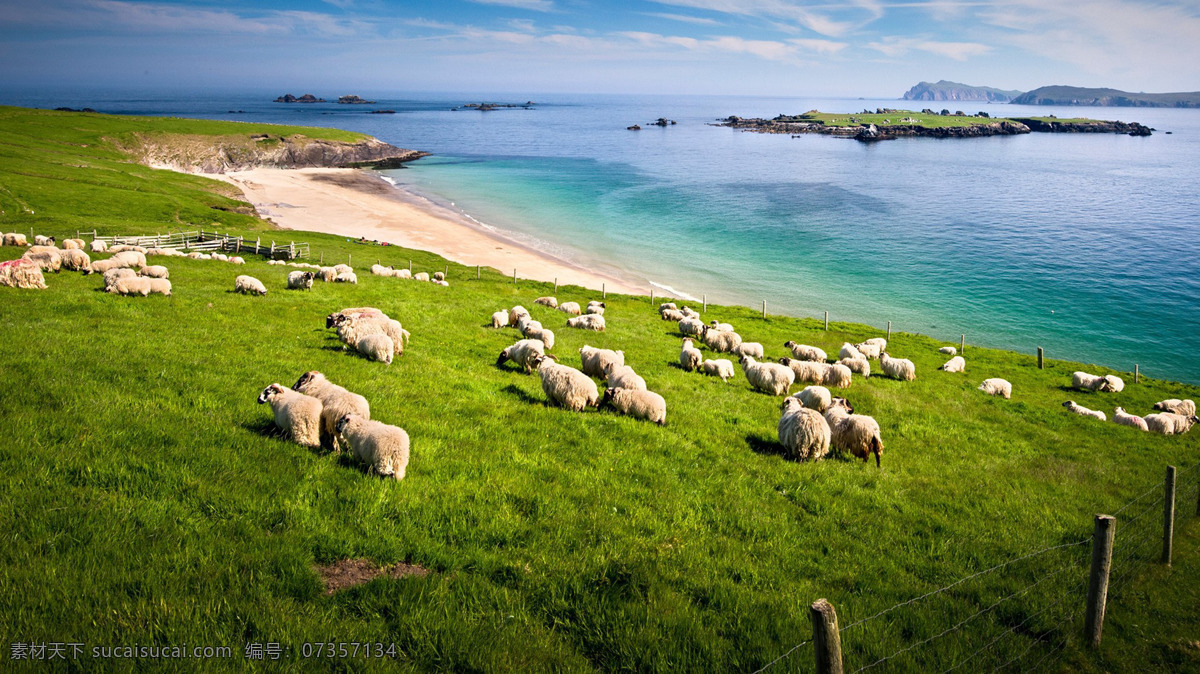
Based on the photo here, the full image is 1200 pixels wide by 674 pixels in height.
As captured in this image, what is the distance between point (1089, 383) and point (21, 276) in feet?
157

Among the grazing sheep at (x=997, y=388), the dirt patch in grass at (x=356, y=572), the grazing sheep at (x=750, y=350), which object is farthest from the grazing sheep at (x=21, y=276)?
the grazing sheep at (x=997, y=388)

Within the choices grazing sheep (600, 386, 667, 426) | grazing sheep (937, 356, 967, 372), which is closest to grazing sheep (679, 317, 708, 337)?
grazing sheep (937, 356, 967, 372)

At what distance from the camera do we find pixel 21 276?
21.0 metres

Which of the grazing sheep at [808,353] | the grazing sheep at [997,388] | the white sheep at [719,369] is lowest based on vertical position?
the grazing sheep at [997,388]

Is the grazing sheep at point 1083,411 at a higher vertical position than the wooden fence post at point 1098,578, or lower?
lower

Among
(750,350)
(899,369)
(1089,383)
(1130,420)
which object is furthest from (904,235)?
(750,350)

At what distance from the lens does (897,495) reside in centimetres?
1226

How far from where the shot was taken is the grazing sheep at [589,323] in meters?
29.5

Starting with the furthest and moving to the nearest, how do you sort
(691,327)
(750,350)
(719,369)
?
(691,327) → (750,350) → (719,369)

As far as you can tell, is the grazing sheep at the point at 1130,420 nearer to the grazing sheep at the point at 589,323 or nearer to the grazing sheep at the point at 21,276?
the grazing sheep at the point at 589,323

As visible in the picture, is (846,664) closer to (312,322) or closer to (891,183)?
(312,322)

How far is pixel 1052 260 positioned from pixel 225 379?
83.5 metres

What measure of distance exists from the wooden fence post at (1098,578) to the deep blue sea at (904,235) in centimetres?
4482

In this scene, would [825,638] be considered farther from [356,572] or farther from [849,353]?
[849,353]
